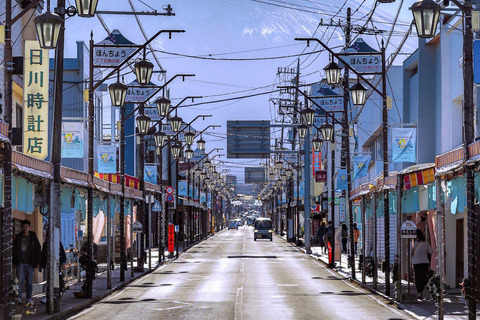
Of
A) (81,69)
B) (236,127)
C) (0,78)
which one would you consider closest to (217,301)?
(0,78)

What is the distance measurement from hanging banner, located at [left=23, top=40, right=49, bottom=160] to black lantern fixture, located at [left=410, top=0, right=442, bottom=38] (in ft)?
46.2

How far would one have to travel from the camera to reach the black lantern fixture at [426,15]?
15.6 m

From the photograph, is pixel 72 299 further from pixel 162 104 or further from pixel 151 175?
pixel 151 175

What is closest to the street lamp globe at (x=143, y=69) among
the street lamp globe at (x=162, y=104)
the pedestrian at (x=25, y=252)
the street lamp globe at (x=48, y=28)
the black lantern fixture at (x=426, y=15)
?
the pedestrian at (x=25, y=252)

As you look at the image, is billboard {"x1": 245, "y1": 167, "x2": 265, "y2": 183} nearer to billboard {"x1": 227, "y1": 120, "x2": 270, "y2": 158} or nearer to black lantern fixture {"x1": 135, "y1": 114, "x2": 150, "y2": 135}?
billboard {"x1": 227, "y1": 120, "x2": 270, "y2": 158}

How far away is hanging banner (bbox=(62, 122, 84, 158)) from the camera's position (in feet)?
94.1

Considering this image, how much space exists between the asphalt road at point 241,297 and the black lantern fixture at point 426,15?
7.32 metres

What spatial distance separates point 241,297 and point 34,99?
8821 mm

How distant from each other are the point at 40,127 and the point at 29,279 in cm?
565

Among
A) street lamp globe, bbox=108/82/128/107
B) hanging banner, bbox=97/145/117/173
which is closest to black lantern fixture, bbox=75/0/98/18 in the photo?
street lamp globe, bbox=108/82/128/107

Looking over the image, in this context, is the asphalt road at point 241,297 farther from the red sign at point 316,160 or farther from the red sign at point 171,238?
the red sign at point 316,160

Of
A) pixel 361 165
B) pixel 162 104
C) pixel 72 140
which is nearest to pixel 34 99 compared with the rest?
pixel 72 140

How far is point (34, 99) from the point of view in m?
26.9

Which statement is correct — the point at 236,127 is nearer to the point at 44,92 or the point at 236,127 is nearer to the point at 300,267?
the point at 300,267
